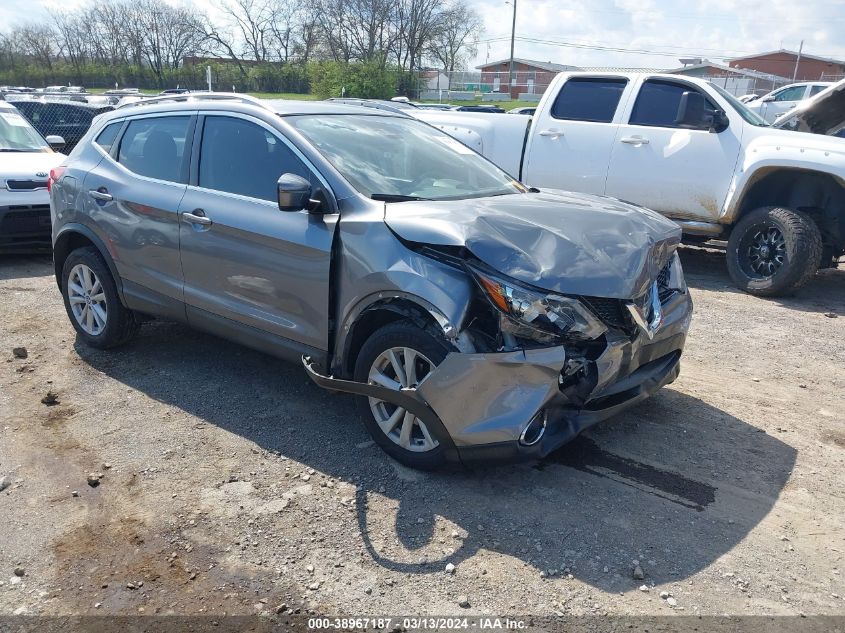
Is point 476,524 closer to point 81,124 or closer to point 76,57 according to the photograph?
point 81,124

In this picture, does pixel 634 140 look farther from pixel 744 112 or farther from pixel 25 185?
Result: pixel 25 185

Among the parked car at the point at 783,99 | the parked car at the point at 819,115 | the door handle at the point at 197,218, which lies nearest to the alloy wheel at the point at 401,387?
the door handle at the point at 197,218

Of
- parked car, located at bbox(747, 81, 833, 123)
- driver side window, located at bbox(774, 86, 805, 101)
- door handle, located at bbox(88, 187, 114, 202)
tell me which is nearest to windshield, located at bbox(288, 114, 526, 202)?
door handle, located at bbox(88, 187, 114, 202)

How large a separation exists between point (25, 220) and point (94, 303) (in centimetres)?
378

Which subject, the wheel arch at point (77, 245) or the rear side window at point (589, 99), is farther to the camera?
the rear side window at point (589, 99)

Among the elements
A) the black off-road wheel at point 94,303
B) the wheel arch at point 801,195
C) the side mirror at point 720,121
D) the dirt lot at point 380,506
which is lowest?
the dirt lot at point 380,506

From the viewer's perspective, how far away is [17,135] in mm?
9703

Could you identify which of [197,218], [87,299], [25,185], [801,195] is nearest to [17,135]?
[25,185]

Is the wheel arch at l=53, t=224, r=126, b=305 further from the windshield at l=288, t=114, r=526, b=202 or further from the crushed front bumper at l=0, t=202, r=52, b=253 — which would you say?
the crushed front bumper at l=0, t=202, r=52, b=253

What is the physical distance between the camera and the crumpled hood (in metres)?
3.33

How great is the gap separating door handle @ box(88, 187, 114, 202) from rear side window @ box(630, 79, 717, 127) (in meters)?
5.64

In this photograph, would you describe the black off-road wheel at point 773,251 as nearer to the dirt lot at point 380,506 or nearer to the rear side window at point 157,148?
the dirt lot at point 380,506

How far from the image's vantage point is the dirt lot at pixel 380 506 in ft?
9.43

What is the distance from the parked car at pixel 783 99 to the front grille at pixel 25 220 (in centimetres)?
2238
